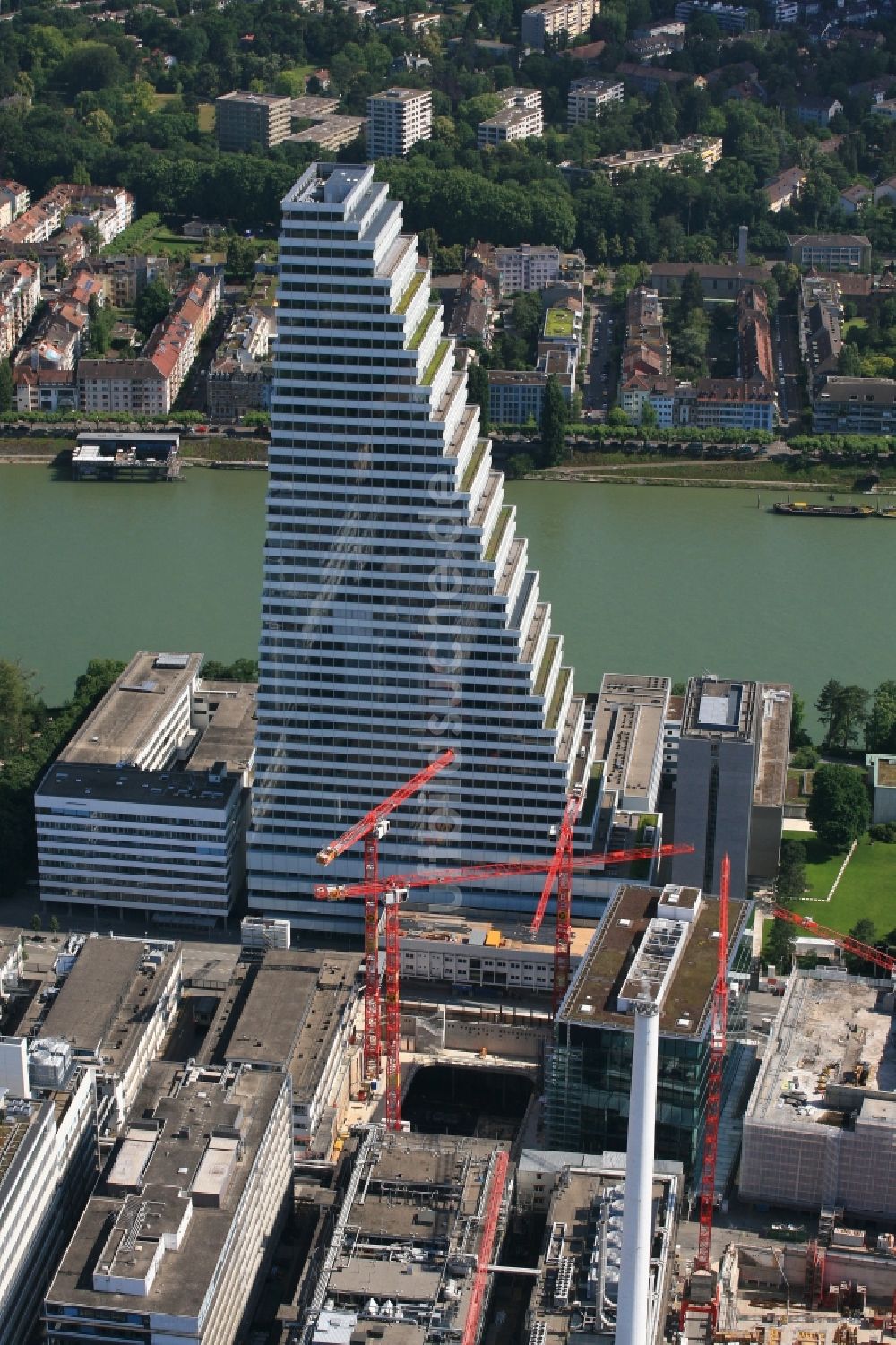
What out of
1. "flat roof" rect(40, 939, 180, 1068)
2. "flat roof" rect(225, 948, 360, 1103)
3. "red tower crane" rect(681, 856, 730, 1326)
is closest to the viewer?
"red tower crane" rect(681, 856, 730, 1326)

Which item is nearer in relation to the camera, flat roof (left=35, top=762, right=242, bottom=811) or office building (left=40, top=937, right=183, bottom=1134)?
office building (left=40, top=937, right=183, bottom=1134)

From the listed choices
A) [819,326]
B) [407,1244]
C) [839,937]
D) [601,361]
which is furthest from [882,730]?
[819,326]

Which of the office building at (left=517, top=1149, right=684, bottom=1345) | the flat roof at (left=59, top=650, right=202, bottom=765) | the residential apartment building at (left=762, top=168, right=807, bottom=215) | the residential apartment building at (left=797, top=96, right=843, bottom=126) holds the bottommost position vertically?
the office building at (left=517, top=1149, right=684, bottom=1345)

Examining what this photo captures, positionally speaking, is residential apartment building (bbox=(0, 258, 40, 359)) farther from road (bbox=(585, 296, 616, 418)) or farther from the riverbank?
the riverbank

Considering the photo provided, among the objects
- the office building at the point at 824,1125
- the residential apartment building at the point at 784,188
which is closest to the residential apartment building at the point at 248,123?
the residential apartment building at the point at 784,188

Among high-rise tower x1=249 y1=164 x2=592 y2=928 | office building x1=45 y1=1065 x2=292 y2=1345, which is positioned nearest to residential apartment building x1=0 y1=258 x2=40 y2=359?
high-rise tower x1=249 y1=164 x2=592 y2=928

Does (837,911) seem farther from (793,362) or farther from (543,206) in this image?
(543,206)

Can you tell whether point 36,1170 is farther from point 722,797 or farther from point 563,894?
point 722,797

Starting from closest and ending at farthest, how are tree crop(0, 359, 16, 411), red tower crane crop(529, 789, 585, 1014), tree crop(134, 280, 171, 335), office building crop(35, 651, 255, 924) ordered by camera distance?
red tower crane crop(529, 789, 585, 1014), office building crop(35, 651, 255, 924), tree crop(0, 359, 16, 411), tree crop(134, 280, 171, 335)
